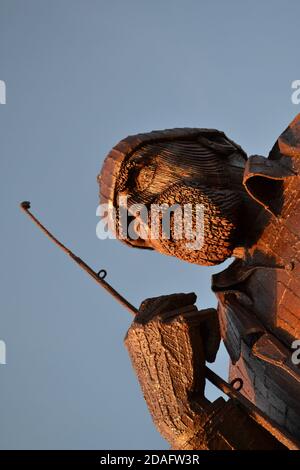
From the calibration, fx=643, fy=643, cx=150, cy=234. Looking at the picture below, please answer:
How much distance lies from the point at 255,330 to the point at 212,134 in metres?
1.57

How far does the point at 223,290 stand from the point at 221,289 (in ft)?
0.07

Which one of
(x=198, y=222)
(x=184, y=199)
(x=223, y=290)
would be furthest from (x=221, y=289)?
(x=184, y=199)

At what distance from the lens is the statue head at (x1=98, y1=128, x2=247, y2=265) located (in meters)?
4.37

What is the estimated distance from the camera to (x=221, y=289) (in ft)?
15.3

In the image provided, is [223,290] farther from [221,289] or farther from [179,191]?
[179,191]

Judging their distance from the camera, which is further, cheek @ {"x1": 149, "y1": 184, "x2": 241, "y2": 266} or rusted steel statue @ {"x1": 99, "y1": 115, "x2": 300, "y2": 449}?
cheek @ {"x1": 149, "y1": 184, "x2": 241, "y2": 266}

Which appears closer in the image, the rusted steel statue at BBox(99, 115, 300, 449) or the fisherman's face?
the rusted steel statue at BBox(99, 115, 300, 449)

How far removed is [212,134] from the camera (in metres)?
4.91

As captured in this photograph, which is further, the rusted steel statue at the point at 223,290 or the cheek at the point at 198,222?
the cheek at the point at 198,222

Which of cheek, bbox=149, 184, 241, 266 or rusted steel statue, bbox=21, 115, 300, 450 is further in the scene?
cheek, bbox=149, 184, 241, 266

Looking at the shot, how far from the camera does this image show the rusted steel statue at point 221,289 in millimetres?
3898

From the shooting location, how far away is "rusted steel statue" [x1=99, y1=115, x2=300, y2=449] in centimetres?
391

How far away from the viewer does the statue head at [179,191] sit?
437 centimetres
